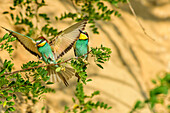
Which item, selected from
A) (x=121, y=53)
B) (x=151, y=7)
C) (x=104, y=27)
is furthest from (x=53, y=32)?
(x=151, y=7)

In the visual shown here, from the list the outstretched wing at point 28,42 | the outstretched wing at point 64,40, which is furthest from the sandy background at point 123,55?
the outstretched wing at point 64,40

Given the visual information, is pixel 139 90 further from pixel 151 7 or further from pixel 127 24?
pixel 151 7

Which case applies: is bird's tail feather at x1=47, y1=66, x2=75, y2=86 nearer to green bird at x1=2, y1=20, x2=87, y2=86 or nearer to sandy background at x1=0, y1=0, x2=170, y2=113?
green bird at x1=2, y1=20, x2=87, y2=86

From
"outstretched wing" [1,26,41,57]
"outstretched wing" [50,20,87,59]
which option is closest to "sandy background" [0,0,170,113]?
"outstretched wing" [1,26,41,57]

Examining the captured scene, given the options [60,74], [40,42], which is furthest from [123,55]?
[40,42]

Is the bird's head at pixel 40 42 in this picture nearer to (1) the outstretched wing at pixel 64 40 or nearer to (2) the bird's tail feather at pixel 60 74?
(1) the outstretched wing at pixel 64 40

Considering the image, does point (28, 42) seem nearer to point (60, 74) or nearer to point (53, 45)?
point (53, 45)
